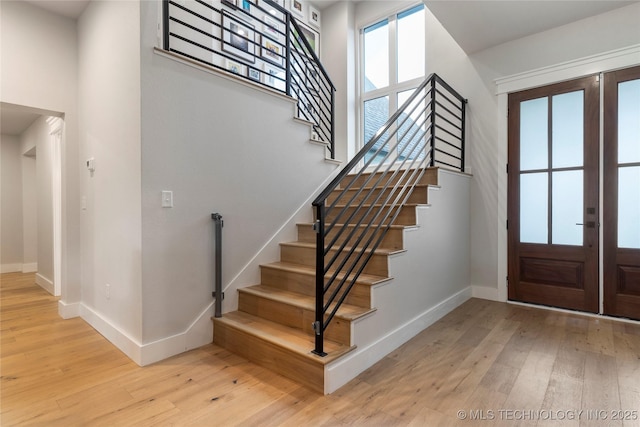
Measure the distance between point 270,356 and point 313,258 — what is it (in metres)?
1.00

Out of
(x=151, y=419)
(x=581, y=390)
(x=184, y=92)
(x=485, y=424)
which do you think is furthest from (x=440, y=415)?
(x=184, y=92)

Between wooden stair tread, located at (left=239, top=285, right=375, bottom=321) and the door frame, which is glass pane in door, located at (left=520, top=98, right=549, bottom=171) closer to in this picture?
the door frame

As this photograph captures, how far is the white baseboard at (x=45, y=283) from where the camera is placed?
4340 mm

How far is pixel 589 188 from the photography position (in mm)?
3184

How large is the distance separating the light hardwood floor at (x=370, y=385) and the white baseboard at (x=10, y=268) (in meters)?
4.44

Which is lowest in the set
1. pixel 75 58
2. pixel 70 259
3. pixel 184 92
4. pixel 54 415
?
pixel 54 415

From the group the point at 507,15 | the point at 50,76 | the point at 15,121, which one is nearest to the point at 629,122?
the point at 507,15

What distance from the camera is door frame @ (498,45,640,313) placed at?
123 inches

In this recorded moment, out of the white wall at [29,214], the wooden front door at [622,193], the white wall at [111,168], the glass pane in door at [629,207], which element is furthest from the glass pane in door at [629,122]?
the white wall at [29,214]

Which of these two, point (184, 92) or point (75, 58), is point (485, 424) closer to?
point (184, 92)

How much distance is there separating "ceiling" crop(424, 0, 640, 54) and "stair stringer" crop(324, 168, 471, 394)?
5.04 feet

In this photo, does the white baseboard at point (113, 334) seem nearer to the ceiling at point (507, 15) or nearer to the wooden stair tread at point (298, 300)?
the wooden stair tread at point (298, 300)

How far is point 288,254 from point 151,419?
172cm

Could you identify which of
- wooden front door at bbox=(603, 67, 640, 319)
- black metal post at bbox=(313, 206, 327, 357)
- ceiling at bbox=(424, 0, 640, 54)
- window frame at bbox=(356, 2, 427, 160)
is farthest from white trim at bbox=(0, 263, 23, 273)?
wooden front door at bbox=(603, 67, 640, 319)
